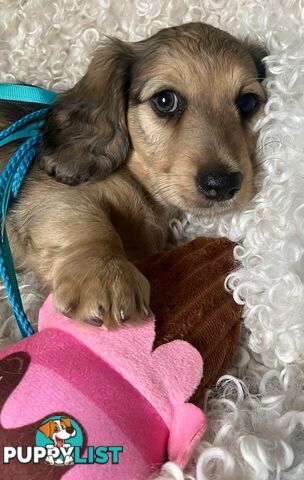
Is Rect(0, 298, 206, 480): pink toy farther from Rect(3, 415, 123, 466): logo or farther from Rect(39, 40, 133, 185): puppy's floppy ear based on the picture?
Rect(39, 40, 133, 185): puppy's floppy ear

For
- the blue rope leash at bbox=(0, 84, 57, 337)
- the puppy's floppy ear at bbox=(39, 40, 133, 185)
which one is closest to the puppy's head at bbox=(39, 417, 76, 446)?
the blue rope leash at bbox=(0, 84, 57, 337)

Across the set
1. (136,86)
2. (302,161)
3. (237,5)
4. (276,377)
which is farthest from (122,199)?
(237,5)

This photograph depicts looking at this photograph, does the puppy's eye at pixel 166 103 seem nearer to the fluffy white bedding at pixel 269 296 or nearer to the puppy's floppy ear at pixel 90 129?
the puppy's floppy ear at pixel 90 129

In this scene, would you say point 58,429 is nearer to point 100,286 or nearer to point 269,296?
point 100,286

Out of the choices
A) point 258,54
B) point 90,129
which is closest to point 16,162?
point 90,129

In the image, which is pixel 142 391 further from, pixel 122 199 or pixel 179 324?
pixel 122 199
